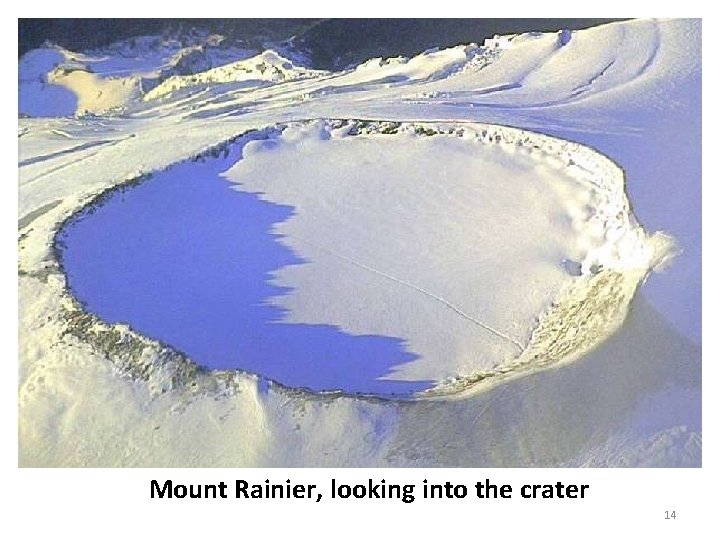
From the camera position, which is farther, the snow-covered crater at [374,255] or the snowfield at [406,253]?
the snow-covered crater at [374,255]

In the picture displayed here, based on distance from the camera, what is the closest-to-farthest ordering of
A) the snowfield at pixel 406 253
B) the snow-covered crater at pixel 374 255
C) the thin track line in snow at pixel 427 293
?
the snowfield at pixel 406 253 < the snow-covered crater at pixel 374 255 < the thin track line in snow at pixel 427 293

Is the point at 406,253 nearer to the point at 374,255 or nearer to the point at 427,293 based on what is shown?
the point at 374,255

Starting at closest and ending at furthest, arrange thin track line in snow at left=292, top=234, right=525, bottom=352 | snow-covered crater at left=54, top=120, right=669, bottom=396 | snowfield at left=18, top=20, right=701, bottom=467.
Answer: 1. snowfield at left=18, top=20, right=701, bottom=467
2. snow-covered crater at left=54, top=120, right=669, bottom=396
3. thin track line in snow at left=292, top=234, right=525, bottom=352

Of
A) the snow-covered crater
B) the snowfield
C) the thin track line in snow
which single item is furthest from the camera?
the thin track line in snow

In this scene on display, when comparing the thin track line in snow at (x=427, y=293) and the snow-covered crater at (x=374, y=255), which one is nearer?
the snow-covered crater at (x=374, y=255)

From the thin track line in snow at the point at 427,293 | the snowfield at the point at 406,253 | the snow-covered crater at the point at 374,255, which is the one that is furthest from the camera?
the thin track line in snow at the point at 427,293

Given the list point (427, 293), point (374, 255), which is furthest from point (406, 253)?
point (427, 293)

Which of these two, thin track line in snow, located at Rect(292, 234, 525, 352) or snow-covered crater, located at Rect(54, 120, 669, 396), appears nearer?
snow-covered crater, located at Rect(54, 120, 669, 396)
